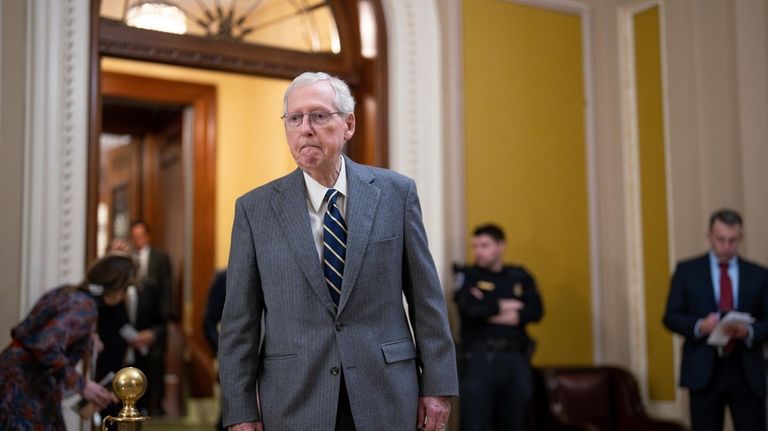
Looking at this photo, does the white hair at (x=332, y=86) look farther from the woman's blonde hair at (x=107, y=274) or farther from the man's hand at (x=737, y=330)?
the man's hand at (x=737, y=330)

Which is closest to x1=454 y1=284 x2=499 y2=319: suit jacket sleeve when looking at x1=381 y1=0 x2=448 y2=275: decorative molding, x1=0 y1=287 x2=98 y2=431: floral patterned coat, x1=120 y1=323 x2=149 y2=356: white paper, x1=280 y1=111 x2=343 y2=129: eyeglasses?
x1=381 y1=0 x2=448 y2=275: decorative molding

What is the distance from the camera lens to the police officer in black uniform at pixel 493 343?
580 cm

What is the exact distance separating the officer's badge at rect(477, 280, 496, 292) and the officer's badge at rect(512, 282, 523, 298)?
0.14 metres

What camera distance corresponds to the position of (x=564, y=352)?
694cm

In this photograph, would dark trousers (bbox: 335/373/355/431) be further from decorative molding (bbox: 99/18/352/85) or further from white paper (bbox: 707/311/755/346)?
decorative molding (bbox: 99/18/352/85)

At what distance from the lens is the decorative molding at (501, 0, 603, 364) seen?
707 cm

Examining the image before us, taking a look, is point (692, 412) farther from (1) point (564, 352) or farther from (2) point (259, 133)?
(2) point (259, 133)

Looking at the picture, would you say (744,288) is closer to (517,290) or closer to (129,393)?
(517,290)

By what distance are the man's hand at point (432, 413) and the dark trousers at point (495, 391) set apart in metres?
3.18

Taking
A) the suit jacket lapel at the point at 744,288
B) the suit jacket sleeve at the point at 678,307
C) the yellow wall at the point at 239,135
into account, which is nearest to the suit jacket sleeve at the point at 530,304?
the suit jacket sleeve at the point at 678,307

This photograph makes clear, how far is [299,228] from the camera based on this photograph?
2.63 m

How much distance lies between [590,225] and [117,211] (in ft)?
18.7

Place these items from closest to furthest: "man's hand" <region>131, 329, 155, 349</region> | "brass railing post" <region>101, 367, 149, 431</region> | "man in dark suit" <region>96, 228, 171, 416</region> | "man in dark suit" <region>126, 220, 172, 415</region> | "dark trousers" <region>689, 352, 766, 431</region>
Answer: "brass railing post" <region>101, 367, 149, 431</region> → "dark trousers" <region>689, 352, 766, 431</region> → "man's hand" <region>131, 329, 155, 349</region> → "man in dark suit" <region>96, 228, 171, 416</region> → "man in dark suit" <region>126, 220, 172, 415</region>

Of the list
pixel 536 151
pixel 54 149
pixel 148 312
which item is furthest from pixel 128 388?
pixel 148 312
